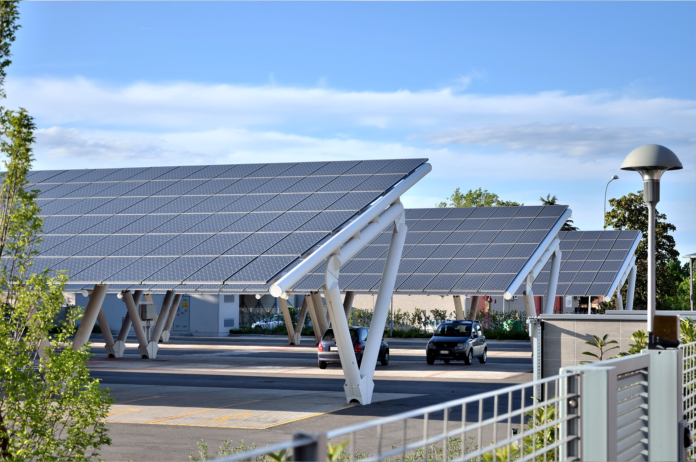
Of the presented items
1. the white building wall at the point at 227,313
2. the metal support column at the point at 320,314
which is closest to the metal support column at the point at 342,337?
the metal support column at the point at 320,314

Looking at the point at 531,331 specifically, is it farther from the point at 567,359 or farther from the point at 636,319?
the point at 636,319

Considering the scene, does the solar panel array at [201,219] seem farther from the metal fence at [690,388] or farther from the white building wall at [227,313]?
the white building wall at [227,313]

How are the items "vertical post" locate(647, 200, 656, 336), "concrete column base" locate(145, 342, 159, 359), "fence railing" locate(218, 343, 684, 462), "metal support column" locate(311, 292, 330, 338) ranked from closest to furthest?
"fence railing" locate(218, 343, 684, 462) < "vertical post" locate(647, 200, 656, 336) < "concrete column base" locate(145, 342, 159, 359) < "metal support column" locate(311, 292, 330, 338)

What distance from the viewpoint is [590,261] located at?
4897 cm

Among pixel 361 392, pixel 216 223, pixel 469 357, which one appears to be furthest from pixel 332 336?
pixel 361 392

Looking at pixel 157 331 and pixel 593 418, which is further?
pixel 157 331

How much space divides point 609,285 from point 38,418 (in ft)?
129

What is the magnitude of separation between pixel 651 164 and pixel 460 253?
27.0 meters

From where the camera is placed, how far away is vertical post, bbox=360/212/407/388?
2212 centimetres

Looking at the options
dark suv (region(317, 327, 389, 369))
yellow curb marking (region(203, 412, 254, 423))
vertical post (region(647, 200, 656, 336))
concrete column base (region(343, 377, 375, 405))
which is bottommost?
yellow curb marking (region(203, 412, 254, 423))

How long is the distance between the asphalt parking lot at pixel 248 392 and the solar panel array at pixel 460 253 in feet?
11.7

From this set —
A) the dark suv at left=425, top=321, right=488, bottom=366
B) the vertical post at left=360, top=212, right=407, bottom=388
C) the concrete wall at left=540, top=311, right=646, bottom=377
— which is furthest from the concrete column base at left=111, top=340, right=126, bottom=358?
the concrete wall at left=540, top=311, right=646, bottom=377

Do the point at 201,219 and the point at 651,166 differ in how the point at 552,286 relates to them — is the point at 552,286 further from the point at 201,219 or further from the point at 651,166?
the point at 651,166

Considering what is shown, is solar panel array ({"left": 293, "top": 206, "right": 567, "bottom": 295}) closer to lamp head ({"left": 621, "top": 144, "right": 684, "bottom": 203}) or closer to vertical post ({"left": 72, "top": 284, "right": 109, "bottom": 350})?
vertical post ({"left": 72, "top": 284, "right": 109, "bottom": 350})
